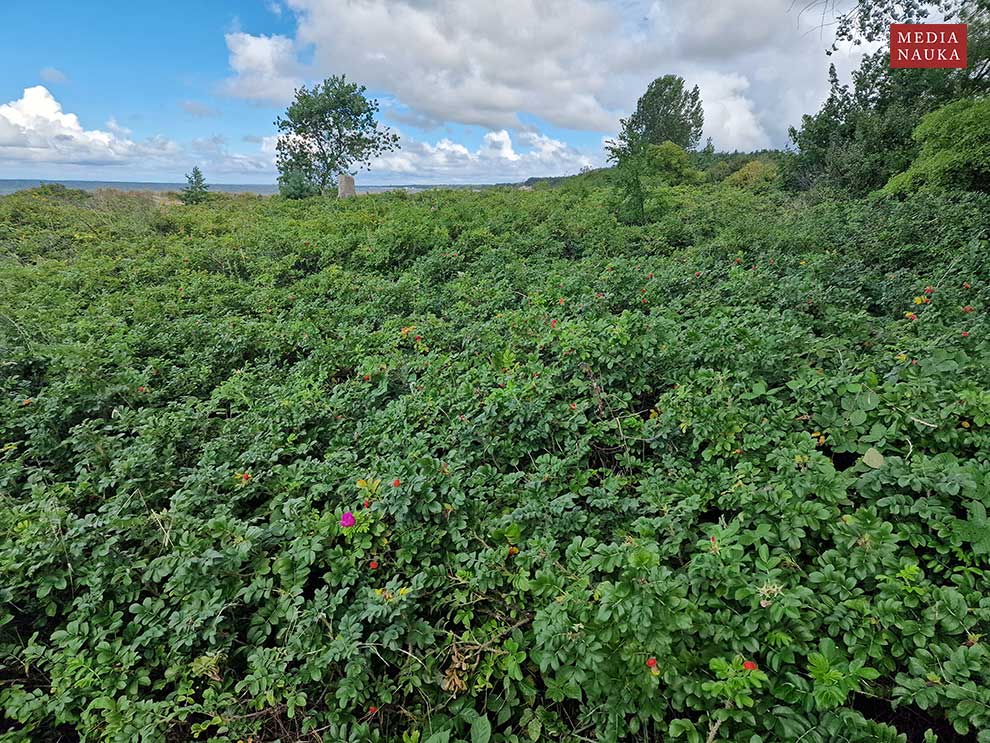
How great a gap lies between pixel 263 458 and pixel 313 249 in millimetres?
4963

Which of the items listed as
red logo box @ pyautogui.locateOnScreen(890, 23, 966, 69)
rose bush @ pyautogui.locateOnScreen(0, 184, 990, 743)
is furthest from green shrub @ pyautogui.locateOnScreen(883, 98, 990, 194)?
rose bush @ pyautogui.locateOnScreen(0, 184, 990, 743)

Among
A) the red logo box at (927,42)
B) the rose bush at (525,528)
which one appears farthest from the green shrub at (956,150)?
the rose bush at (525,528)

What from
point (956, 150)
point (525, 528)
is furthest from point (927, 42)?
point (525, 528)

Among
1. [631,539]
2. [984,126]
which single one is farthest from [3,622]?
[984,126]

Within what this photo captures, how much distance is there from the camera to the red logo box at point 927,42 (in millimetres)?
6457

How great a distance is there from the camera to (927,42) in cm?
661

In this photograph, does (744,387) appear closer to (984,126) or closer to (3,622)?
(3,622)

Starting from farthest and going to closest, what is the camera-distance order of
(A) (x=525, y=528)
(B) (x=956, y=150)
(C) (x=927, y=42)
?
(B) (x=956, y=150), (C) (x=927, y=42), (A) (x=525, y=528)

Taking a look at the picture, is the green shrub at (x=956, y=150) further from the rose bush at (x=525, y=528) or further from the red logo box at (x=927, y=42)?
the rose bush at (x=525, y=528)

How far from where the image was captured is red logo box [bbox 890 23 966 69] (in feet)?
21.2

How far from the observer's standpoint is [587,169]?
19.2 metres

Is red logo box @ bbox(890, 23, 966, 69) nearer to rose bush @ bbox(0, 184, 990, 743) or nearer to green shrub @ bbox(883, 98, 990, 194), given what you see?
green shrub @ bbox(883, 98, 990, 194)

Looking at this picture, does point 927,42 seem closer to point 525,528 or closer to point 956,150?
point 956,150

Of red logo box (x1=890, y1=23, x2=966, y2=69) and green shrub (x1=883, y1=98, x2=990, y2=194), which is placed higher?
red logo box (x1=890, y1=23, x2=966, y2=69)
